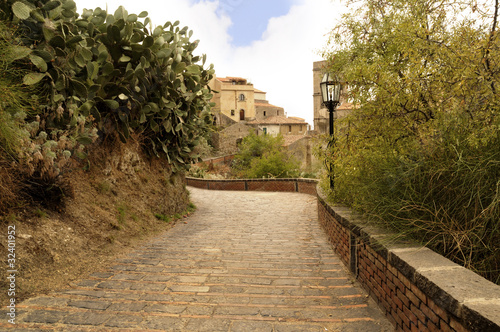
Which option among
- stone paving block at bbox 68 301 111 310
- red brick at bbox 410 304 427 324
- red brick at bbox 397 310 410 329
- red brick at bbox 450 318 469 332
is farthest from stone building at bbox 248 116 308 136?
red brick at bbox 450 318 469 332

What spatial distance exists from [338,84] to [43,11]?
5.19 metres

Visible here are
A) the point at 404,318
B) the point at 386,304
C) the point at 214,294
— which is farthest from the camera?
the point at 214,294

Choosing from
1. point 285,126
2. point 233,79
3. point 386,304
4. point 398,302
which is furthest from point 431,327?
point 233,79

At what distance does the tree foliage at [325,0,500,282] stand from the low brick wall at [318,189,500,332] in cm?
28

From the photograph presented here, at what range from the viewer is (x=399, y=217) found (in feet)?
11.4

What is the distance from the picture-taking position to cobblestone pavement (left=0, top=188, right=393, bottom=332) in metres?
3.00

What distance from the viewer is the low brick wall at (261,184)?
594 inches

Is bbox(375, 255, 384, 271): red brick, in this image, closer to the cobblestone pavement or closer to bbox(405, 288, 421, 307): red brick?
the cobblestone pavement

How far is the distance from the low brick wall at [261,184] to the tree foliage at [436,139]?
8.93 meters

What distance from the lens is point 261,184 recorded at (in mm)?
17984

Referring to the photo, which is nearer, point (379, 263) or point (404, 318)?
point (404, 318)

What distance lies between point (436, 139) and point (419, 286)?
1564mm

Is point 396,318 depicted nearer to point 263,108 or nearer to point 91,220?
point 91,220

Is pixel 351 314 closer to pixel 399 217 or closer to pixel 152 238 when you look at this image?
pixel 399 217
